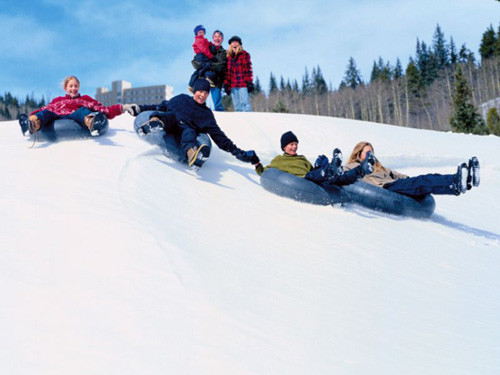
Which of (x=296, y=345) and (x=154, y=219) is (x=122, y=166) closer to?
(x=154, y=219)

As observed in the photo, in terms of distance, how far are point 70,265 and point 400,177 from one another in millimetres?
3927

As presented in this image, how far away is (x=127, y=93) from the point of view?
7056 centimetres

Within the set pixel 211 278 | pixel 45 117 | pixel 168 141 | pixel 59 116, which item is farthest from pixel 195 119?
pixel 211 278

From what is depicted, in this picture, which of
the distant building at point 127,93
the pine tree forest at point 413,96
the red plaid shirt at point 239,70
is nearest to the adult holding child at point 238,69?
the red plaid shirt at point 239,70

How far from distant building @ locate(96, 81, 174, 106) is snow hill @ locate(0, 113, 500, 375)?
65.5 metres

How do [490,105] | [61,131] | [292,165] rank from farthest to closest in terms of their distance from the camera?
[490,105], [292,165], [61,131]

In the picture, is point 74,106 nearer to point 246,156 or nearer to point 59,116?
point 59,116

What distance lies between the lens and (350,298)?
7.83 feet

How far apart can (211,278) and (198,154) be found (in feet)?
6.59

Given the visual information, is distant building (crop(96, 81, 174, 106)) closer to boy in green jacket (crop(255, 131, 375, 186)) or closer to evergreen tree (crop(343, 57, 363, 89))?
evergreen tree (crop(343, 57, 363, 89))

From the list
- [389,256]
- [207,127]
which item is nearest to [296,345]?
[389,256]

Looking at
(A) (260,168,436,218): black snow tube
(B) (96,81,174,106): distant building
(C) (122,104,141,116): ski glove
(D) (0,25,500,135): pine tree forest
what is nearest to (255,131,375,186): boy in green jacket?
(A) (260,168,436,218): black snow tube

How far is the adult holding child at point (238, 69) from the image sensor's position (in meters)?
7.44

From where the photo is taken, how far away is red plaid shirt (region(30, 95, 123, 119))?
15.2 ft
